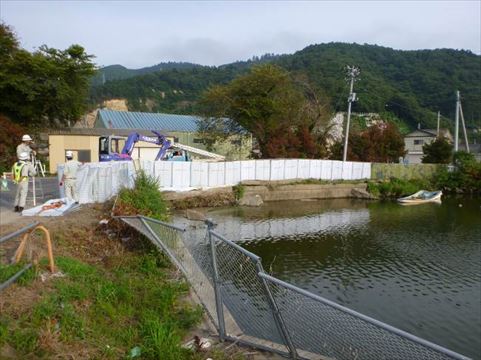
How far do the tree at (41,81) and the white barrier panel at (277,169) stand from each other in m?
19.0

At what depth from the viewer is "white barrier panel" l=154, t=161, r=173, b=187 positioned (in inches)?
894

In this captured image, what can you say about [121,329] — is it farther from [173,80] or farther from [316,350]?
[173,80]

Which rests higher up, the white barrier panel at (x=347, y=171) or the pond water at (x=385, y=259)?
the white barrier panel at (x=347, y=171)

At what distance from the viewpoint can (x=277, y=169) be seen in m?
30.7

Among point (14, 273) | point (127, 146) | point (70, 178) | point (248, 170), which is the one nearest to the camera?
point (14, 273)

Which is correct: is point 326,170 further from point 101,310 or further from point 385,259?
point 101,310

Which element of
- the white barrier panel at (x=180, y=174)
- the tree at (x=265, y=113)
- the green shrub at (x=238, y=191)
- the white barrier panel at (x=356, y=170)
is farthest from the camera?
the tree at (x=265, y=113)

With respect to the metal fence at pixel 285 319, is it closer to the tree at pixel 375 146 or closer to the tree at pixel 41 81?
the tree at pixel 41 81

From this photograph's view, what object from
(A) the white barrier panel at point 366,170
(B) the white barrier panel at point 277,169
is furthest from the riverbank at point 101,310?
(A) the white barrier panel at point 366,170

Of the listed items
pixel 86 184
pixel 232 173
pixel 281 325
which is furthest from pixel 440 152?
pixel 281 325

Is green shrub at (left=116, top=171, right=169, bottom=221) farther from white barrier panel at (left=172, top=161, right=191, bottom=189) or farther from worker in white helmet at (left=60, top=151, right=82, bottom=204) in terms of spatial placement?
white barrier panel at (left=172, top=161, right=191, bottom=189)

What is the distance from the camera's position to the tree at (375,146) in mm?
40906

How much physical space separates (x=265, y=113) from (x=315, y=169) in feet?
28.9

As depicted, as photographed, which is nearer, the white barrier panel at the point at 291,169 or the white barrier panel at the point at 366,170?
the white barrier panel at the point at 291,169
